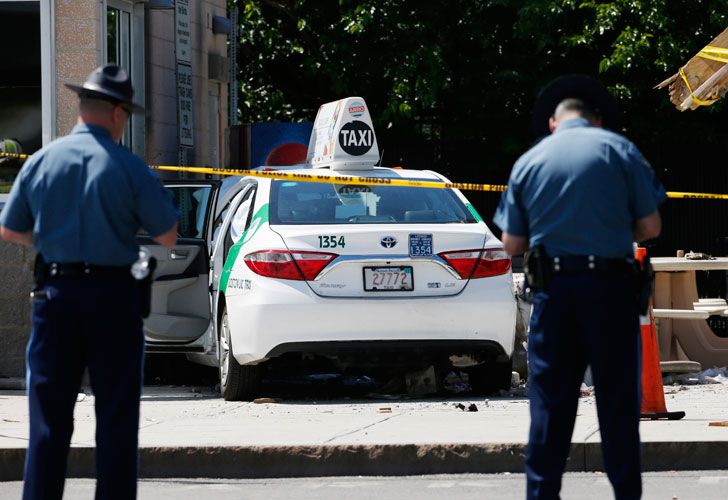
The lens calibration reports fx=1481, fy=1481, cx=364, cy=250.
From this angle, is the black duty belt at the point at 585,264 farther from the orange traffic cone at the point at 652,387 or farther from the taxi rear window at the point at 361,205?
the taxi rear window at the point at 361,205

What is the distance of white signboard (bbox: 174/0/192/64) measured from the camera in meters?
16.6

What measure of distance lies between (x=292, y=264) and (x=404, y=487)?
2720 mm

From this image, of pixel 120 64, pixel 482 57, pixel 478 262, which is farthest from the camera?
pixel 482 57

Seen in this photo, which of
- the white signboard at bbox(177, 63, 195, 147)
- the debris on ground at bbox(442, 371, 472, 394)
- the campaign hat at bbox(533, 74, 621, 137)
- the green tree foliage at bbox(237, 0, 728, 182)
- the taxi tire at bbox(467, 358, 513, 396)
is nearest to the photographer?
the campaign hat at bbox(533, 74, 621, 137)

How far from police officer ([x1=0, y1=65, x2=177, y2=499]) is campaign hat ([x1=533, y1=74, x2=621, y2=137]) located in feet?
5.13

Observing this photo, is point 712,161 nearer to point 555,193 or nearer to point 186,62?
point 186,62

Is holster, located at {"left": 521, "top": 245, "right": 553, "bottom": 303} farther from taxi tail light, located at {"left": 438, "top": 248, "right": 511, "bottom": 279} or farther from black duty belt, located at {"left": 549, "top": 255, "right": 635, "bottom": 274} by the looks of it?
taxi tail light, located at {"left": 438, "top": 248, "right": 511, "bottom": 279}

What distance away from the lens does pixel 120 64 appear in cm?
1484

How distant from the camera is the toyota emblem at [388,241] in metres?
9.79

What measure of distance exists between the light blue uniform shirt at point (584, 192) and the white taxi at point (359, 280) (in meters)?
4.36

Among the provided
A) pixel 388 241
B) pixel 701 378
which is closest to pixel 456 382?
pixel 701 378

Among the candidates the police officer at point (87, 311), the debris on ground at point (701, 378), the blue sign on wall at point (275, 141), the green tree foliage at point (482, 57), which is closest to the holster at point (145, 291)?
the police officer at point (87, 311)

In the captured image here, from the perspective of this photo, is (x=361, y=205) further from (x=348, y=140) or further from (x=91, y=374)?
(x=91, y=374)

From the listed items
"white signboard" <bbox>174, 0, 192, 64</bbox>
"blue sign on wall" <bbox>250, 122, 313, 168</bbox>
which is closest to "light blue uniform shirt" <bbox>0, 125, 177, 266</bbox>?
"white signboard" <bbox>174, 0, 192, 64</bbox>
